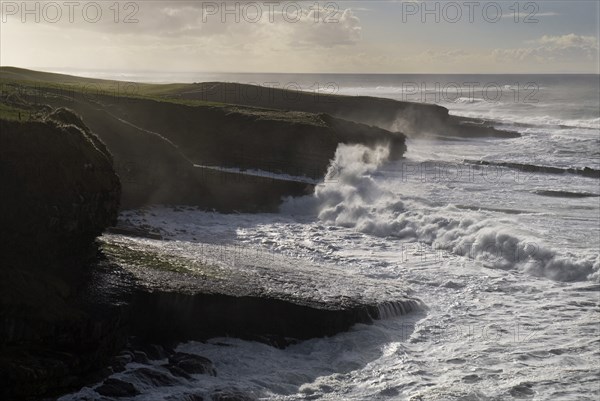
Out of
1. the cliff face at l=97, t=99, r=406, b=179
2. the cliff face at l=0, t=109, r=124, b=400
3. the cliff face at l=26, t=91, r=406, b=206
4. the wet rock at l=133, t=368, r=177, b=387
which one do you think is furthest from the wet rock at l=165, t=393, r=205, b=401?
the cliff face at l=97, t=99, r=406, b=179

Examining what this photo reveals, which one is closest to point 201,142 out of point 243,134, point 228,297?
point 243,134

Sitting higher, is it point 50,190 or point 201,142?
point 201,142

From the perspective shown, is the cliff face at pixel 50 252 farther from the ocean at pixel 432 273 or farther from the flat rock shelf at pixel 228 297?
the flat rock shelf at pixel 228 297

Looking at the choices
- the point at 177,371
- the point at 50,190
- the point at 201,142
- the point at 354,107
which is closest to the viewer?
the point at 177,371

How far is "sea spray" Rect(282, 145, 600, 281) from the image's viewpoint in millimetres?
23016

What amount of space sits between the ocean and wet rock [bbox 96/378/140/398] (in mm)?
200

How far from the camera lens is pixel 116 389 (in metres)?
13.4

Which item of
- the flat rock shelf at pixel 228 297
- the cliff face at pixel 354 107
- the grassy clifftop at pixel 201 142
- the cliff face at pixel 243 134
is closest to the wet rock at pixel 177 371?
the flat rock shelf at pixel 228 297

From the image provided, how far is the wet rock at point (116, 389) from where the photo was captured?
521 inches

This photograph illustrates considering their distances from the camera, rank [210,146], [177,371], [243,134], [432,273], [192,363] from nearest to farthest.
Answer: [177,371] → [192,363] → [432,273] → [210,146] → [243,134]

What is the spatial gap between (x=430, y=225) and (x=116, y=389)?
16752 millimetres

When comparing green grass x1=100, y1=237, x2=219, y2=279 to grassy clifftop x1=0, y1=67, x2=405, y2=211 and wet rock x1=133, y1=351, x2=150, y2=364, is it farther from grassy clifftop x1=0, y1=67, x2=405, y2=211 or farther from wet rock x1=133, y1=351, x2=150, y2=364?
grassy clifftop x1=0, y1=67, x2=405, y2=211

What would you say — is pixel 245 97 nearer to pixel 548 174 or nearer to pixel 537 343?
pixel 548 174

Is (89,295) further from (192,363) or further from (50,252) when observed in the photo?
(192,363)
